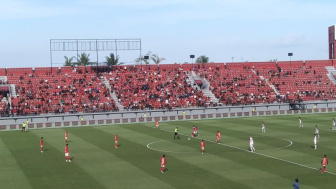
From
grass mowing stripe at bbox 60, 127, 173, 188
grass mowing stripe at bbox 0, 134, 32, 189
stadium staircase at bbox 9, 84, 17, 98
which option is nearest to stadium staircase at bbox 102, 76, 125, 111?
stadium staircase at bbox 9, 84, 17, 98

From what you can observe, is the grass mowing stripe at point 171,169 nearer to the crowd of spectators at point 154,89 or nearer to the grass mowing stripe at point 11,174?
the grass mowing stripe at point 11,174

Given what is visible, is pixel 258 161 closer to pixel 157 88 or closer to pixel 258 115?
pixel 258 115

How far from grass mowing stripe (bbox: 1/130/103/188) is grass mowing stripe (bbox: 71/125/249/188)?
4717 mm

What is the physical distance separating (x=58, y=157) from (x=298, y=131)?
96.0 feet

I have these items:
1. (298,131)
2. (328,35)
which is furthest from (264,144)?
(328,35)

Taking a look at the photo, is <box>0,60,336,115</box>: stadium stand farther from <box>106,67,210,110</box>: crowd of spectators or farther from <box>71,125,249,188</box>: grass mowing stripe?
<box>71,125,249,188</box>: grass mowing stripe

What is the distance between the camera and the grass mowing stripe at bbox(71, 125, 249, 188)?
102 feet

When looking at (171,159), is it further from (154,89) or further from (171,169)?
(154,89)

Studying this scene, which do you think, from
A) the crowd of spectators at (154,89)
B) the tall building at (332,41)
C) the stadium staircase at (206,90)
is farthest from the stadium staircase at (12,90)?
the tall building at (332,41)

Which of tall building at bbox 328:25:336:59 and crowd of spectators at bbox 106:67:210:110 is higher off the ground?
tall building at bbox 328:25:336:59

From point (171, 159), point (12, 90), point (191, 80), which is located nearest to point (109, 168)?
point (171, 159)

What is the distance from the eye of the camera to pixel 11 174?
35.9m

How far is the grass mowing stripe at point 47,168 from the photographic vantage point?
32.2m

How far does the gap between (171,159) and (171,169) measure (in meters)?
4.44
